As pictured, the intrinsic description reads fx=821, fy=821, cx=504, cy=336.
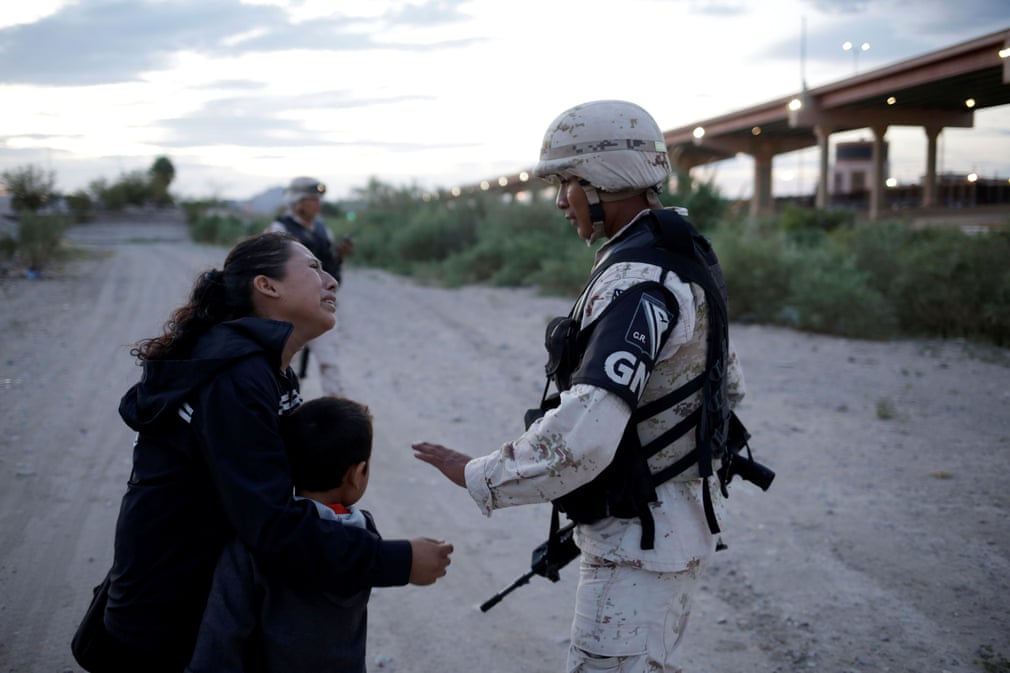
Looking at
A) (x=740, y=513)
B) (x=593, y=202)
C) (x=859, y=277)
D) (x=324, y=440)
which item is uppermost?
(x=593, y=202)

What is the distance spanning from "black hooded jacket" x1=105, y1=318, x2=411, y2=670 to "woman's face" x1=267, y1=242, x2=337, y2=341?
0.12 metres

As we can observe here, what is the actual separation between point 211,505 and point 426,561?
537mm

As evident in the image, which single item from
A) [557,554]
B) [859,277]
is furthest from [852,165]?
[557,554]

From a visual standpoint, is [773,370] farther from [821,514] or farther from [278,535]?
[278,535]

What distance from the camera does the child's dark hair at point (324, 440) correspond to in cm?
204

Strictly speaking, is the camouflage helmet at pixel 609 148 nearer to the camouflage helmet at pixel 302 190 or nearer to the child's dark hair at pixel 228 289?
the child's dark hair at pixel 228 289

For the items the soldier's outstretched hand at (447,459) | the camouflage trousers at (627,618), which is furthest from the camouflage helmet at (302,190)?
the camouflage trousers at (627,618)

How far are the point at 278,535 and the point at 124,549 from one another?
44 centimetres

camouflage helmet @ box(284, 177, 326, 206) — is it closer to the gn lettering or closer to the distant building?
the gn lettering

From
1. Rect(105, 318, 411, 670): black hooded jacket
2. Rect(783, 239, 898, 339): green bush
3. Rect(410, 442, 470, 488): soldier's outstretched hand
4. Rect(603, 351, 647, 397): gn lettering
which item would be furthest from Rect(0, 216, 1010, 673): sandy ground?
Rect(603, 351, 647, 397): gn lettering

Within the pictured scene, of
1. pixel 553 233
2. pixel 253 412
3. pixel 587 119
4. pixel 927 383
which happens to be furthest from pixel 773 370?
pixel 553 233

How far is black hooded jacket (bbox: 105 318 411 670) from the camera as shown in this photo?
72.5 inches

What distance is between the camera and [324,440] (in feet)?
6.70

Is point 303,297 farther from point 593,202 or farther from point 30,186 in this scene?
point 30,186
